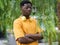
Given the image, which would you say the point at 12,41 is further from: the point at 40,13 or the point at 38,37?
the point at 38,37

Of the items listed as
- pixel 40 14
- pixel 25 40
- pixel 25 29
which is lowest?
pixel 25 40

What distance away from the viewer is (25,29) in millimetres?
3686

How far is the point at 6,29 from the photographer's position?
5.39 meters

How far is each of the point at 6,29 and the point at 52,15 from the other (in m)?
1.11

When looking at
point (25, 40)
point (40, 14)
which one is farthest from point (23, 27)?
point (40, 14)

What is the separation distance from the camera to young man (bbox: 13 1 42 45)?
3.68 meters

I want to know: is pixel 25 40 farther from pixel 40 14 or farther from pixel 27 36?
pixel 40 14

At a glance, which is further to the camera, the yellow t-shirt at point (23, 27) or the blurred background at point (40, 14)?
the blurred background at point (40, 14)

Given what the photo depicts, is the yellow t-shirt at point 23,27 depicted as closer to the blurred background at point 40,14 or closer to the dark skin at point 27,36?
the dark skin at point 27,36

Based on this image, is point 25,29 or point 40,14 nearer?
point 25,29

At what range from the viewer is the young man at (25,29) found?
3.68m

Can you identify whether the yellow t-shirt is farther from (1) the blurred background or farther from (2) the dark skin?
(1) the blurred background

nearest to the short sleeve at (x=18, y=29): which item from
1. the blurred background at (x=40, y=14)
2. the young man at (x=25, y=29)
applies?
the young man at (x=25, y=29)

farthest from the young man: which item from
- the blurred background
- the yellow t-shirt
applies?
the blurred background
